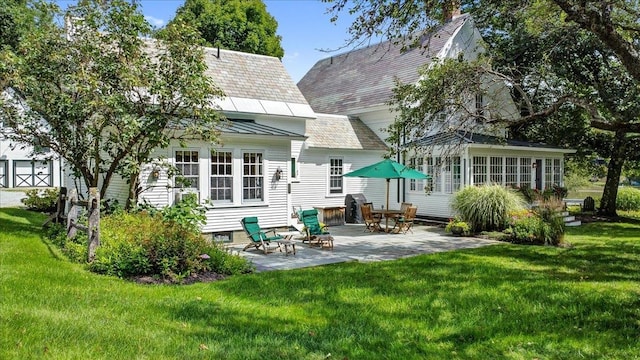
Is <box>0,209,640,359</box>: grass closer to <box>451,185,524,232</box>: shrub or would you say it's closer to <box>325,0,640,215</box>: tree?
<box>325,0,640,215</box>: tree

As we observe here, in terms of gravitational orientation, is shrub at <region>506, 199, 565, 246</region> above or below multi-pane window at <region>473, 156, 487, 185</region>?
below

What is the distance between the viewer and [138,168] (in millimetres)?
10477

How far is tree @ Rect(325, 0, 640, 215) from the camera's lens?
800 cm

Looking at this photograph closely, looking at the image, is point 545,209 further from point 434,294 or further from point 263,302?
point 263,302

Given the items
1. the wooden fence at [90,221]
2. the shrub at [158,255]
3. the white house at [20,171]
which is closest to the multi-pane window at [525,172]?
the shrub at [158,255]

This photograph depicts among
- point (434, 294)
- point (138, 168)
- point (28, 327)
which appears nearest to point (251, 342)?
point (28, 327)

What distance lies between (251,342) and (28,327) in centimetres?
222

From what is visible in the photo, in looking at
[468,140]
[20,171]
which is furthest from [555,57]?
[20,171]

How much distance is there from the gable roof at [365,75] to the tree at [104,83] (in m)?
10.5

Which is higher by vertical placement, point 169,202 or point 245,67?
point 245,67

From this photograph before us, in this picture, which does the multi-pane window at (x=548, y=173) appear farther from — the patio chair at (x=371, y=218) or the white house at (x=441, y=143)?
the patio chair at (x=371, y=218)

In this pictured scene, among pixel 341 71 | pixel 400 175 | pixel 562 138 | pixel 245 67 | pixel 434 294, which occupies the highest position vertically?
pixel 341 71

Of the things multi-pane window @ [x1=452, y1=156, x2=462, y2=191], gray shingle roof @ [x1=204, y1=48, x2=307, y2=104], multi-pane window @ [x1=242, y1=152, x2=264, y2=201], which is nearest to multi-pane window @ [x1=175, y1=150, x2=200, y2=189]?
multi-pane window @ [x1=242, y1=152, x2=264, y2=201]

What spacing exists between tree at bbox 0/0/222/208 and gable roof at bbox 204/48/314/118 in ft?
14.5
